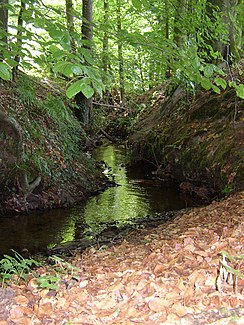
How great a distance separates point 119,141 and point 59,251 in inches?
477

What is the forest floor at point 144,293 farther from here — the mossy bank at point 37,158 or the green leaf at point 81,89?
the mossy bank at point 37,158

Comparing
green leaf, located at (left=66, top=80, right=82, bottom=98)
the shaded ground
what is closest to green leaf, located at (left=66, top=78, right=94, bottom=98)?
green leaf, located at (left=66, top=80, right=82, bottom=98)

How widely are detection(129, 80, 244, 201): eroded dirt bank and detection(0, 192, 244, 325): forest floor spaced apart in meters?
4.54

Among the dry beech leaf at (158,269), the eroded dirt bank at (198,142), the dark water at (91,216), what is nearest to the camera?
the dry beech leaf at (158,269)

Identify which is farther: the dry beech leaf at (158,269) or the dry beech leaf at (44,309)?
the dry beech leaf at (158,269)

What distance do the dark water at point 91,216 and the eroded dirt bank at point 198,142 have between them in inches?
26.4

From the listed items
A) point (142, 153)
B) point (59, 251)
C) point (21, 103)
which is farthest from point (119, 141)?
point (59, 251)

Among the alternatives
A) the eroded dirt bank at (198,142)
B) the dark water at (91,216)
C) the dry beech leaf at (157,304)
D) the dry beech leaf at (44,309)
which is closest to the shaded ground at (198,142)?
the eroded dirt bank at (198,142)

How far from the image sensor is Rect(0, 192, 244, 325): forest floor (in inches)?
89.8

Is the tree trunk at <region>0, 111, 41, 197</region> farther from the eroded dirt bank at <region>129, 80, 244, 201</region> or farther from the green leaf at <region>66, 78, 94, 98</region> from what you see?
the green leaf at <region>66, 78, 94, 98</region>

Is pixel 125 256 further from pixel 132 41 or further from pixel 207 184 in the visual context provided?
pixel 207 184

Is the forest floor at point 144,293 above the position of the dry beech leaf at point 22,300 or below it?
above

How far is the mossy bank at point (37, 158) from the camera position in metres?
7.66

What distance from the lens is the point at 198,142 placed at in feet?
31.5
